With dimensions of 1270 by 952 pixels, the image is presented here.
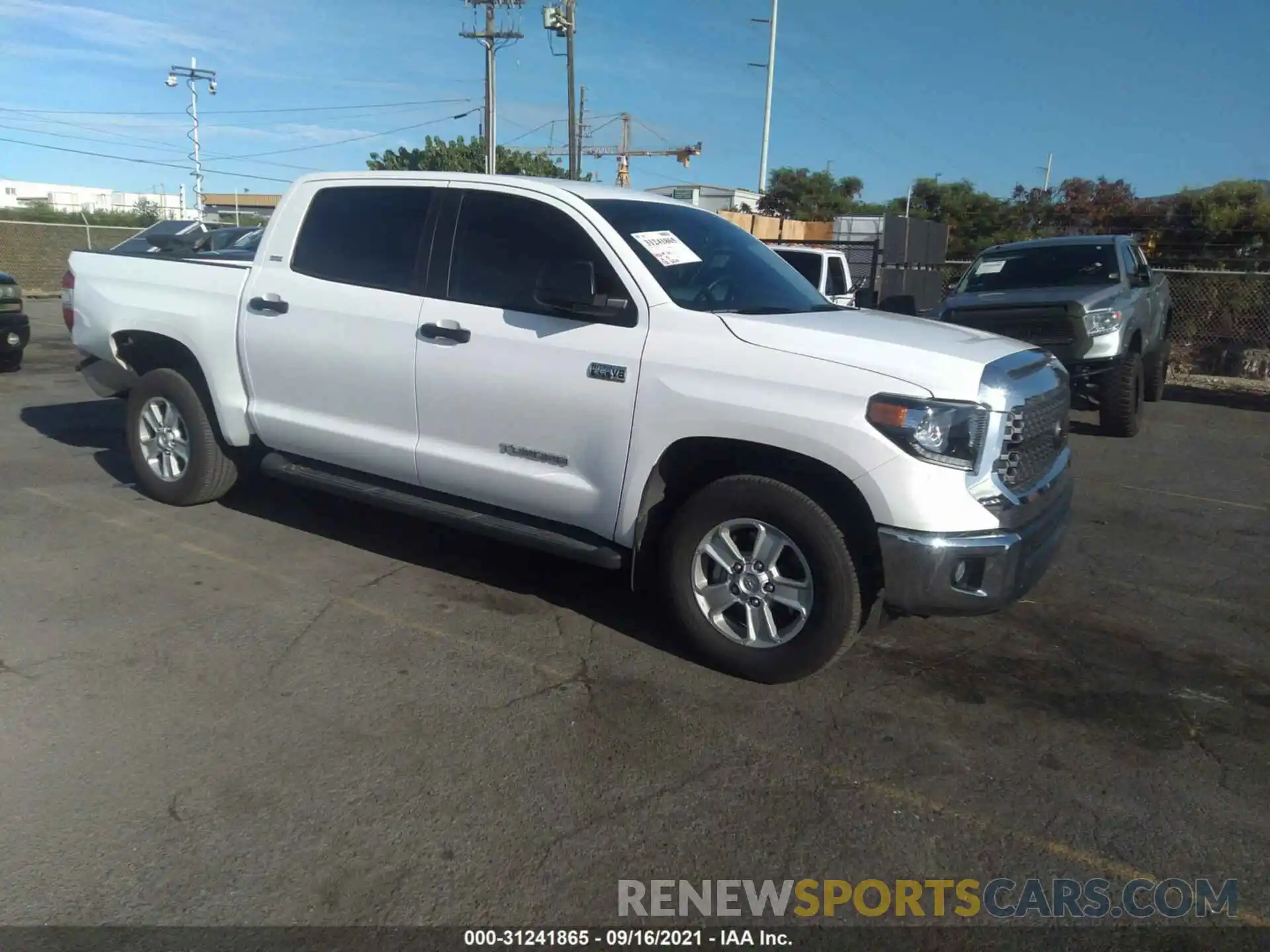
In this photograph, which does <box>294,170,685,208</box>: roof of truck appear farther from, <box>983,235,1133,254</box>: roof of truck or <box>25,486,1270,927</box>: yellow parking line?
<box>983,235,1133,254</box>: roof of truck

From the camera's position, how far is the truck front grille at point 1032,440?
3829 mm

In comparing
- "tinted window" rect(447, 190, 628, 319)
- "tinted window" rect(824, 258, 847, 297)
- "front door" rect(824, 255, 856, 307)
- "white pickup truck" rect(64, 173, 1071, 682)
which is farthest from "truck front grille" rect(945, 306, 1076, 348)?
"tinted window" rect(447, 190, 628, 319)

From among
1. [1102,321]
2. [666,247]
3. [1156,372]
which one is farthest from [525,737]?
[1156,372]

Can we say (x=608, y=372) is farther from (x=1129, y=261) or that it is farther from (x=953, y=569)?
(x=1129, y=261)

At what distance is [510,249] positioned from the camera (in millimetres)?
4770

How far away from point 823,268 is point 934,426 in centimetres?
968

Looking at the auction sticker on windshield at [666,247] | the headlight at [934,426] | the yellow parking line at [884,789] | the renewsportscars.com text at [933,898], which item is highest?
the auction sticker on windshield at [666,247]

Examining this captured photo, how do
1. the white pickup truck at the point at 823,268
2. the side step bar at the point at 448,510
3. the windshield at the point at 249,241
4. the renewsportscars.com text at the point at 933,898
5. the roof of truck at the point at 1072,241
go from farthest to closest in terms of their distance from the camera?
1. the windshield at the point at 249,241
2. the white pickup truck at the point at 823,268
3. the roof of truck at the point at 1072,241
4. the side step bar at the point at 448,510
5. the renewsportscars.com text at the point at 933,898

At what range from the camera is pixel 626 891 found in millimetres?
2855

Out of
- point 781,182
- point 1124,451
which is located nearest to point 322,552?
point 1124,451

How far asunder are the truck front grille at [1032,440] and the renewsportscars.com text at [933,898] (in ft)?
4.95

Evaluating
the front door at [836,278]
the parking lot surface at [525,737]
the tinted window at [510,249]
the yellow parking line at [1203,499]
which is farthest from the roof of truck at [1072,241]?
the tinted window at [510,249]

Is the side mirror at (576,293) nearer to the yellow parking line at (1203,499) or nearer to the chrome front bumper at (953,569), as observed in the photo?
the chrome front bumper at (953,569)

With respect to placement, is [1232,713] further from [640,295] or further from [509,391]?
[509,391]
